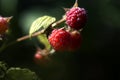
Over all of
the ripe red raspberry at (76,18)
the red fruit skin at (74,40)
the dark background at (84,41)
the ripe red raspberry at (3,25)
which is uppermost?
the ripe red raspberry at (76,18)

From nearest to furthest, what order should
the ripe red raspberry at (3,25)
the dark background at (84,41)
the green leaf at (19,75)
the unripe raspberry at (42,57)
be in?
the green leaf at (19,75) → the ripe red raspberry at (3,25) → the unripe raspberry at (42,57) → the dark background at (84,41)

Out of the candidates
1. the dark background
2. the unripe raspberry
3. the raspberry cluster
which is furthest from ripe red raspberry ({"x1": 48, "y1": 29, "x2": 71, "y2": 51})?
the dark background

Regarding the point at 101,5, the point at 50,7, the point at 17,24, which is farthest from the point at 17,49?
the point at 101,5

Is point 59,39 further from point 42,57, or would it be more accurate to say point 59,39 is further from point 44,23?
point 42,57

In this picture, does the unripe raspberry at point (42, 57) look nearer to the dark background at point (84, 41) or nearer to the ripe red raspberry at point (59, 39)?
the ripe red raspberry at point (59, 39)

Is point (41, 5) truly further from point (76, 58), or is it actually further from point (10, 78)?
point (10, 78)

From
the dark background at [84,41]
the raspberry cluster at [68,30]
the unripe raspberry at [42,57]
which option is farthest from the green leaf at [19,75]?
the dark background at [84,41]
